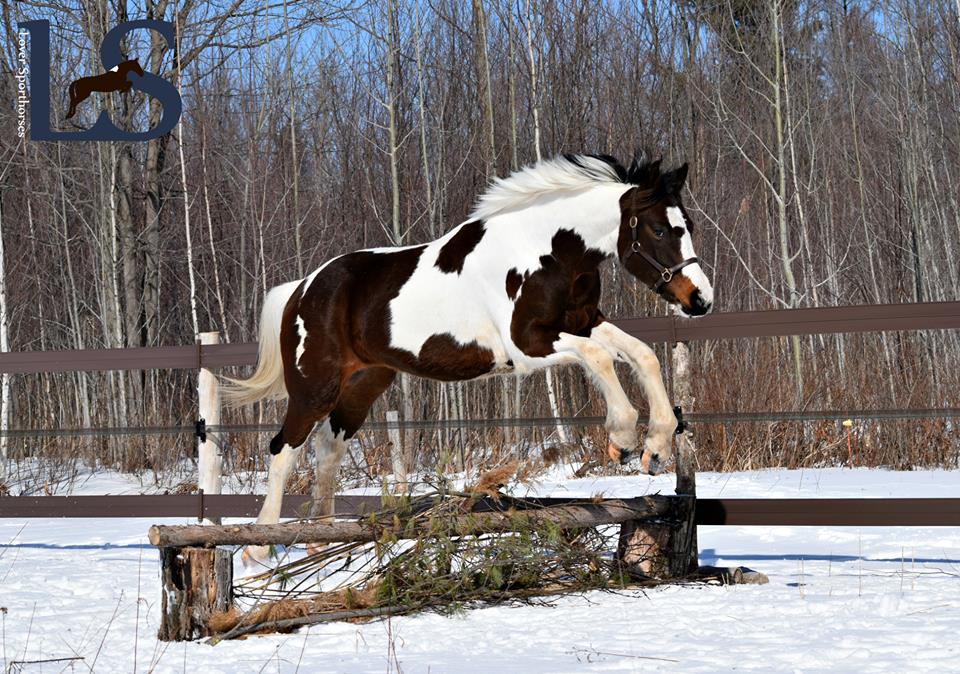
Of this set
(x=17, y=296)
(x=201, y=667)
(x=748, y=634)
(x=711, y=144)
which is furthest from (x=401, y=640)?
(x=17, y=296)

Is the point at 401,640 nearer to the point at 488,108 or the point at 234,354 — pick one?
the point at 234,354

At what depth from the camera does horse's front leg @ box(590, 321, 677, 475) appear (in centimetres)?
507

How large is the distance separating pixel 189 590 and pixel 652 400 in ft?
6.90

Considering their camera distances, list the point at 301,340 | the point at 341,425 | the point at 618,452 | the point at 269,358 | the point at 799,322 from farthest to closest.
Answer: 1. the point at 269,358
2. the point at 341,425
3. the point at 301,340
4. the point at 799,322
5. the point at 618,452

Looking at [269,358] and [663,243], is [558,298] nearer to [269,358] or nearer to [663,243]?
[663,243]

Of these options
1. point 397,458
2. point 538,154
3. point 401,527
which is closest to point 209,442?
point 397,458

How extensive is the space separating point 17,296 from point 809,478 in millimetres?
12173

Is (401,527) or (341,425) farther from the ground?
(341,425)

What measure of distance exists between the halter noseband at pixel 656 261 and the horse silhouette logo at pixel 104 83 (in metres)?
11.2

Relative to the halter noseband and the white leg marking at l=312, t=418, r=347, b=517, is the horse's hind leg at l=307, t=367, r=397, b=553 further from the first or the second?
the halter noseband

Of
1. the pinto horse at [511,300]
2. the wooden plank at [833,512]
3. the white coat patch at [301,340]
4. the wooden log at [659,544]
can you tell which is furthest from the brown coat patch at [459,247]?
the wooden plank at [833,512]

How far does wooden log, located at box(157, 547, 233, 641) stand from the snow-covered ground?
0.43ft

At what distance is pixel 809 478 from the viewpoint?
30.9 ft

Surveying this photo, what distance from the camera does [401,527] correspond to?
15.9 feet
